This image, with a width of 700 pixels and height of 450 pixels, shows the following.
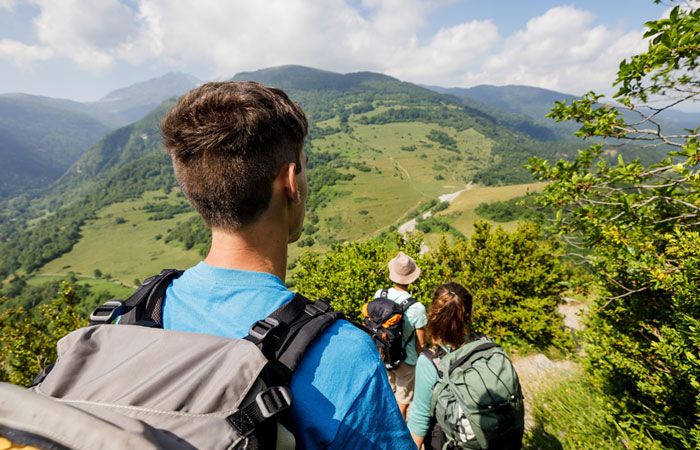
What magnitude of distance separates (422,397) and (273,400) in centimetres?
270

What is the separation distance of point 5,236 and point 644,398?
195274 mm

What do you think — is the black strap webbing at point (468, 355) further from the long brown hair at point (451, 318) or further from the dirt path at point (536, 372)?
the dirt path at point (536, 372)

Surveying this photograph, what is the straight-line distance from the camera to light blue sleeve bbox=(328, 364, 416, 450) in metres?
1.19

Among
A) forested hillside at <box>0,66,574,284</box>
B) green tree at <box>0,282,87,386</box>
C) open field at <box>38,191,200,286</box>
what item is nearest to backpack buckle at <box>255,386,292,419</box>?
green tree at <box>0,282,87,386</box>

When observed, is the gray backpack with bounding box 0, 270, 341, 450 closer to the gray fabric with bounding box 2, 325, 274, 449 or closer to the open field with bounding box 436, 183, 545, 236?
the gray fabric with bounding box 2, 325, 274, 449

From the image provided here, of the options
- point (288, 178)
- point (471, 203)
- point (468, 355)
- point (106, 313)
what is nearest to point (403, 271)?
point (468, 355)

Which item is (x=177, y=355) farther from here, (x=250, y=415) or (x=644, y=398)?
(x=644, y=398)

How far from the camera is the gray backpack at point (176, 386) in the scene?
2.66ft

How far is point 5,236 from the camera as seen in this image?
138 metres

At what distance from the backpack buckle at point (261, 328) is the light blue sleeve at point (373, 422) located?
1.29ft

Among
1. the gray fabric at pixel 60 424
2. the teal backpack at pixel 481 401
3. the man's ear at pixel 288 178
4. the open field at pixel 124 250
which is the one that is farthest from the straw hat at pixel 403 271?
the open field at pixel 124 250

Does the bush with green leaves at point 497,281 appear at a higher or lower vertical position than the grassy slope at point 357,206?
higher

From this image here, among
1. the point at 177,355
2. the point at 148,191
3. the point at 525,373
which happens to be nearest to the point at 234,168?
the point at 177,355

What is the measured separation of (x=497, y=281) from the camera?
999 cm
